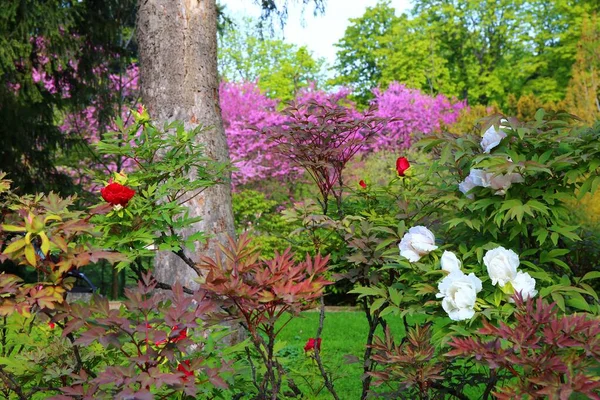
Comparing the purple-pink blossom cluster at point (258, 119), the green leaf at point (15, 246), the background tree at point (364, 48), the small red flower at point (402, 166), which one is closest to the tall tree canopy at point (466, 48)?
the background tree at point (364, 48)

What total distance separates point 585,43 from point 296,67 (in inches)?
721

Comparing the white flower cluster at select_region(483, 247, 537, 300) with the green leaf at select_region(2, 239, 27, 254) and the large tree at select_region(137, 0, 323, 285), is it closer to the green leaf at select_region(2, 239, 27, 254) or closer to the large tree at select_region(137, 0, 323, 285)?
the green leaf at select_region(2, 239, 27, 254)

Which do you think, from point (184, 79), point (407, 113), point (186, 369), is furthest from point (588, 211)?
point (407, 113)

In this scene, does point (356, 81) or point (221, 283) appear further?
point (356, 81)

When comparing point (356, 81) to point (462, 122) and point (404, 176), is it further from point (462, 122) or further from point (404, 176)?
point (404, 176)

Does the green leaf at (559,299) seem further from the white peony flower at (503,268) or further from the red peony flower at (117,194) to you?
the red peony flower at (117,194)

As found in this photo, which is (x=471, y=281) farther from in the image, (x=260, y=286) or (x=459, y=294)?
(x=260, y=286)

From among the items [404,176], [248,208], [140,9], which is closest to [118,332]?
[404,176]

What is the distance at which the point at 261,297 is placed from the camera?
2025mm

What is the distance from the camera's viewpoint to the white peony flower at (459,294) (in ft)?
7.29

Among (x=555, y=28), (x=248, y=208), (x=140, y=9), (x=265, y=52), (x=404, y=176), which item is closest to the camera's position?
(x=404, y=176)

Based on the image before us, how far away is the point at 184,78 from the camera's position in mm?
5293

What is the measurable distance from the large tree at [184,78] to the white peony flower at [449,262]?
2.97 m

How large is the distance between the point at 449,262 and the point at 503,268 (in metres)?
0.19
